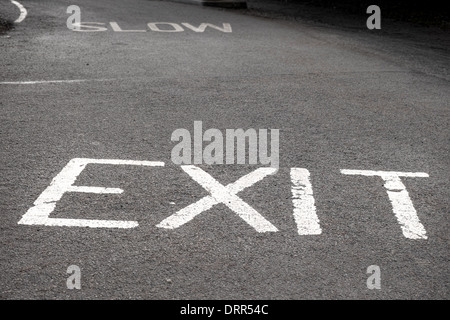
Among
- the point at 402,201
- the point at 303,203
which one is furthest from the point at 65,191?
the point at 402,201

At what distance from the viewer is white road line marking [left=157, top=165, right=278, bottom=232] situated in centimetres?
515

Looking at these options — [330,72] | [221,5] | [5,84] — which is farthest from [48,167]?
[221,5]

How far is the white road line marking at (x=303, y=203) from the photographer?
201 inches

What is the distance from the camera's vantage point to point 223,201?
5582 mm

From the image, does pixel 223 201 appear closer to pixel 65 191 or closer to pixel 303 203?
pixel 303 203

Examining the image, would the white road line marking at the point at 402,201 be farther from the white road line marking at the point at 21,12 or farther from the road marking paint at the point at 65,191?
the white road line marking at the point at 21,12

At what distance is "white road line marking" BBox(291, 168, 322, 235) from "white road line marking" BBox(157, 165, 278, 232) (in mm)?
245

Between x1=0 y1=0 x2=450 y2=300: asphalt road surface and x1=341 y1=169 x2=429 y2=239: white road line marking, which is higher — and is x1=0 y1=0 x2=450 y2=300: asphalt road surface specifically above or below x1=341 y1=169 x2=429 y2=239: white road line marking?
above

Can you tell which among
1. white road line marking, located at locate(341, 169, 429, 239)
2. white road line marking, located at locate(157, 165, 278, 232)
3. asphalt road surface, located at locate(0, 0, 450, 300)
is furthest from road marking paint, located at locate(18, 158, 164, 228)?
white road line marking, located at locate(341, 169, 429, 239)

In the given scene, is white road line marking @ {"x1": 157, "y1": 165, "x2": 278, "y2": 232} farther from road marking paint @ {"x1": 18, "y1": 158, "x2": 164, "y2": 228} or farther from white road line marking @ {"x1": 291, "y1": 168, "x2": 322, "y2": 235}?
road marking paint @ {"x1": 18, "y1": 158, "x2": 164, "y2": 228}

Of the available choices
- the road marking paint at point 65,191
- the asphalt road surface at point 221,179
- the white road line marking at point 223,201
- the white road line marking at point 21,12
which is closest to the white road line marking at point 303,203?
the asphalt road surface at point 221,179

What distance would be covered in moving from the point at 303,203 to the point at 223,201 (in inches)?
28.6

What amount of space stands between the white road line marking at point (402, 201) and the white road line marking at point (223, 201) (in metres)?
1.01
